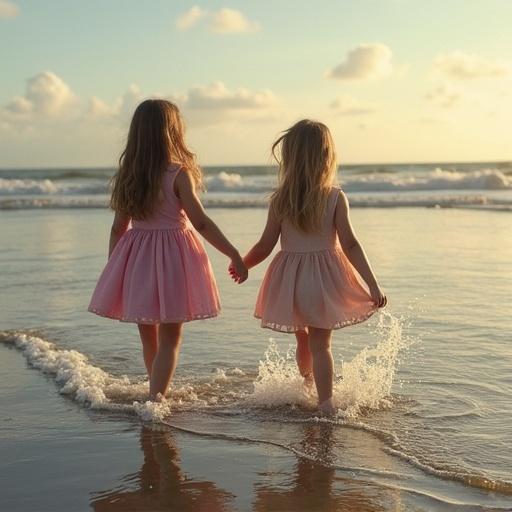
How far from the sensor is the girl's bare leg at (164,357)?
4.76 m

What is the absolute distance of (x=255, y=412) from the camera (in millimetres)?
4609

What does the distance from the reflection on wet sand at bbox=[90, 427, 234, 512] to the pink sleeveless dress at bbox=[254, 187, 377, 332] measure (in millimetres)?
1183

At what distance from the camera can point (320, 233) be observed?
15.4 ft

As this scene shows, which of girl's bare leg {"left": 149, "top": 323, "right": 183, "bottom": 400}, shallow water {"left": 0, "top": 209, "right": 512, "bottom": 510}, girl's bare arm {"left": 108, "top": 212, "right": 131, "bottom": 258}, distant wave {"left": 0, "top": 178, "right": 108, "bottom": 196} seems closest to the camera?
shallow water {"left": 0, "top": 209, "right": 512, "bottom": 510}

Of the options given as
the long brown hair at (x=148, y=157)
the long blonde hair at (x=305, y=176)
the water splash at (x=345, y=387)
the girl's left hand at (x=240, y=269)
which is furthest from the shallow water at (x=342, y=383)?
the long brown hair at (x=148, y=157)

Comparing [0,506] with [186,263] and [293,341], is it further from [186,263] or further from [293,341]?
[293,341]

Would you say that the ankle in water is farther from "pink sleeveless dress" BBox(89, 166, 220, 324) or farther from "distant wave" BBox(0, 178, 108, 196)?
"distant wave" BBox(0, 178, 108, 196)

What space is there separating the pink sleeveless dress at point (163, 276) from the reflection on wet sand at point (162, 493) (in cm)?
103

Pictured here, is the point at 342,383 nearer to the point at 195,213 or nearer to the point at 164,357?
the point at 164,357

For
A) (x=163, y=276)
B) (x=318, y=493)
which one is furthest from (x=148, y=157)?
(x=318, y=493)

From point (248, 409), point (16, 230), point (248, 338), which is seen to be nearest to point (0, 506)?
point (248, 409)

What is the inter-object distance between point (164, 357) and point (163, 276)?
1.60 ft

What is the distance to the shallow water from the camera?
3.71 metres

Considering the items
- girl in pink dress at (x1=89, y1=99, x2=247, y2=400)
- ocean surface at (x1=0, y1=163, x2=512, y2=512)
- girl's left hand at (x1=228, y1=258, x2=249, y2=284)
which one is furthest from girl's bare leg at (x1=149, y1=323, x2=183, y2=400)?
girl's left hand at (x1=228, y1=258, x2=249, y2=284)
